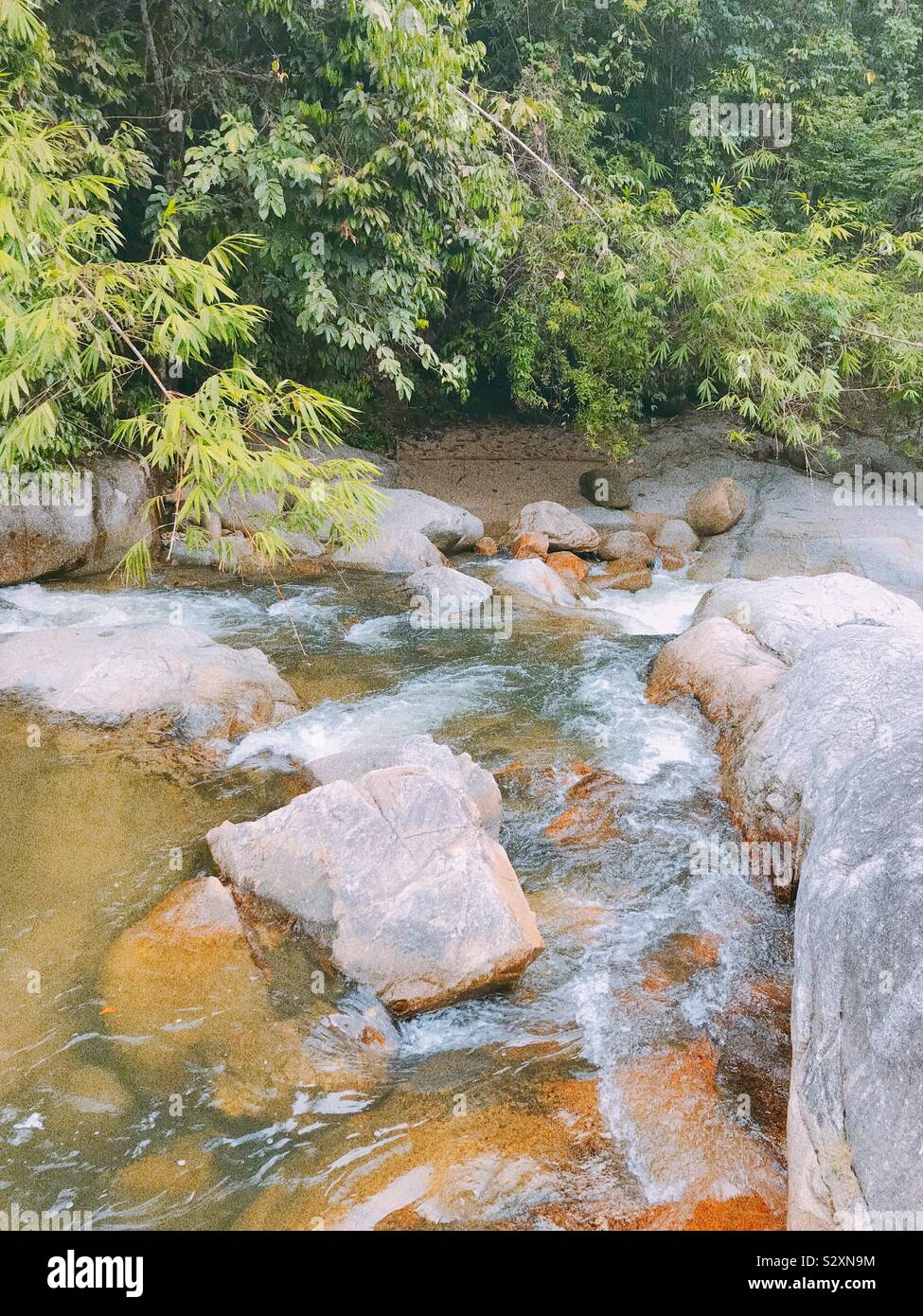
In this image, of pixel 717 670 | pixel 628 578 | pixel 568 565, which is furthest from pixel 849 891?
pixel 568 565

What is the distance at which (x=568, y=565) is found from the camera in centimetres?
1123

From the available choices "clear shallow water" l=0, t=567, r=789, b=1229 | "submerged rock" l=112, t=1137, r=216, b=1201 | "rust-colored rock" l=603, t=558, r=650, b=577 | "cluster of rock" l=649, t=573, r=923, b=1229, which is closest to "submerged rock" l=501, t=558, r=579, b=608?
"rust-colored rock" l=603, t=558, r=650, b=577

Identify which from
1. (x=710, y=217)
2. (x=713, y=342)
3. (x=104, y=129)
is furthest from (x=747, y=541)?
(x=104, y=129)

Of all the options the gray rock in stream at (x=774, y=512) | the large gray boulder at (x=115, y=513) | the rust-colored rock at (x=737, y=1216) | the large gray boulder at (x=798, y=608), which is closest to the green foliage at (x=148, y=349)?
the rust-colored rock at (x=737, y=1216)

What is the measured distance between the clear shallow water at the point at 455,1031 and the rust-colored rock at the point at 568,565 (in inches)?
184

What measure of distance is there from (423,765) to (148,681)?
2444 millimetres

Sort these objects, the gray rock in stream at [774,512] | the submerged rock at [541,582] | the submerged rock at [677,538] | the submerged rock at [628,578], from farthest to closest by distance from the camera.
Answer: the submerged rock at [677,538]
the gray rock in stream at [774,512]
the submerged rock at [628,578]
the submerged rock at [541,582]

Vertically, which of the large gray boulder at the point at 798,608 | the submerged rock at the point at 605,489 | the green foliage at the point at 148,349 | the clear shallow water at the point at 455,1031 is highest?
the green foliage at the point at 148,349

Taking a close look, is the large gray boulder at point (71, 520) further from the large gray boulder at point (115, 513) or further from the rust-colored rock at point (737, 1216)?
the rust-colored rock at point (737, 1216)

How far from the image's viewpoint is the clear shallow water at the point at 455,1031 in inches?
123

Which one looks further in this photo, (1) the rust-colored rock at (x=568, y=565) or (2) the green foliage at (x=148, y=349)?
(1) the rust-colored rock at (x=568, y=565)

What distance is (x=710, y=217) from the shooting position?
11227 mm
